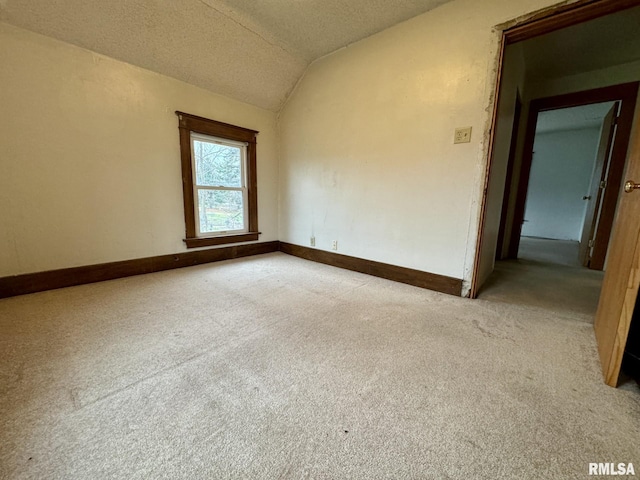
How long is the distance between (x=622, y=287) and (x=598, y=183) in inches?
127

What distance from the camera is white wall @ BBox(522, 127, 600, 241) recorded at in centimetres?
568

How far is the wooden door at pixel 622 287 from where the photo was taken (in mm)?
1097

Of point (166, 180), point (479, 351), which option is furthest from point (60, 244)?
point (479, 351)

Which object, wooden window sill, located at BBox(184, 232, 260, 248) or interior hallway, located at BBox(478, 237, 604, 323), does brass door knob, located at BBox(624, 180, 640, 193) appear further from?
wooden window sill, located at BBox(184, 232, 260, 248)

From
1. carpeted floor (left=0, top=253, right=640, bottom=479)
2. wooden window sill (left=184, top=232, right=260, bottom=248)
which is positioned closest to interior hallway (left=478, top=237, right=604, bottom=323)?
carpeted floor (left=0, top=253, right=640, bottom=479)

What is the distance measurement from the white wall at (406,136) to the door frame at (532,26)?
4cm

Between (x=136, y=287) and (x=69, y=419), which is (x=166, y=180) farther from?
(x=69, y=419)

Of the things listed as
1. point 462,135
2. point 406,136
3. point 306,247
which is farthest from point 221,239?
point 462,135

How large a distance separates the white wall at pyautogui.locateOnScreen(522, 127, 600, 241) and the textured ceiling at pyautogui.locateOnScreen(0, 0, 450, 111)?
20.3ft

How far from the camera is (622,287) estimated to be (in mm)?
1181

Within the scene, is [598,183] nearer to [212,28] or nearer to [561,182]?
[561,182]

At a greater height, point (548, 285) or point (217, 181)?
point (217, 181)

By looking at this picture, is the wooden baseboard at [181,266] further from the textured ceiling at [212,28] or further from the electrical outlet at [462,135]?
the textured ceiling at [212,28]
